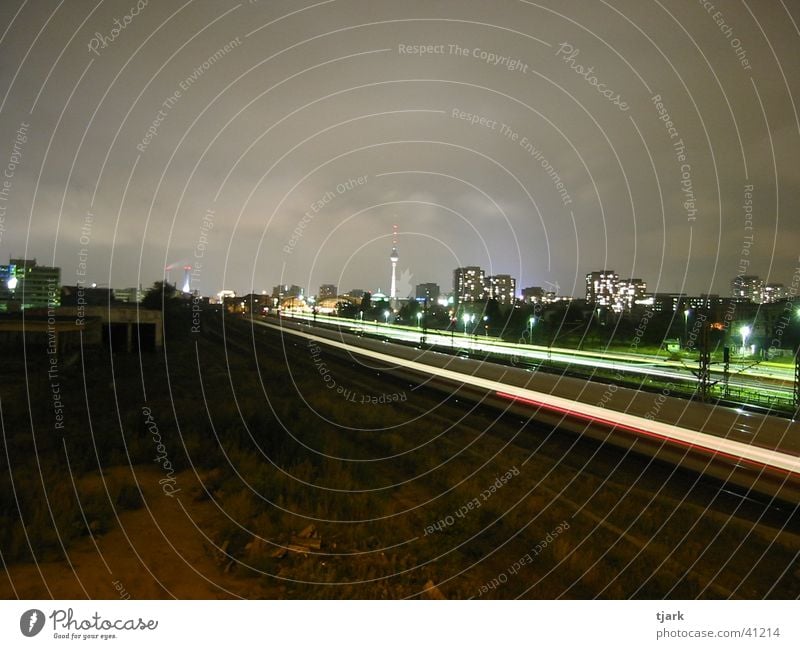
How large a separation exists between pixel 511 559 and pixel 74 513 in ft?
18.7

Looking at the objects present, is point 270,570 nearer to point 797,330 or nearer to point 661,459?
point 661,459

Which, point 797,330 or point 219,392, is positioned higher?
point 797,330

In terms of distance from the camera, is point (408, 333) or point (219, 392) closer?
point (219, 392)

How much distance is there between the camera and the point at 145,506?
6660 millimetres

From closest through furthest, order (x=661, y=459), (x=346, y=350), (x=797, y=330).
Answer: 1. (x=661, y=459)
2. (x=797, y=330)
3. (x=346, y=350)

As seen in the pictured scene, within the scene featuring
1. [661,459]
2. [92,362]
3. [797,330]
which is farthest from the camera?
[797,330]

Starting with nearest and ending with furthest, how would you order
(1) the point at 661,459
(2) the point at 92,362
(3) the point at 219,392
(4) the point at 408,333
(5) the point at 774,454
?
(5) the point at 774,454 → (1) the point at 661,459 → (3) the point at 219,392 → (2) the point at 92,362 → (4) the point at 408,333

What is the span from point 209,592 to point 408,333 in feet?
159

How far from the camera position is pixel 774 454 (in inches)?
349

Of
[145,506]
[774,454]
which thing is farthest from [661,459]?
[145,506]

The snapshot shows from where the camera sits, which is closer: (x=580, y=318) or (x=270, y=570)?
(x=270, y=570)

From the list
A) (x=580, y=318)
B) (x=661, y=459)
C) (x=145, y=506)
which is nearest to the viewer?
(x=145, y=506)

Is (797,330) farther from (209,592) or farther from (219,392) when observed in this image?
(209,592)
